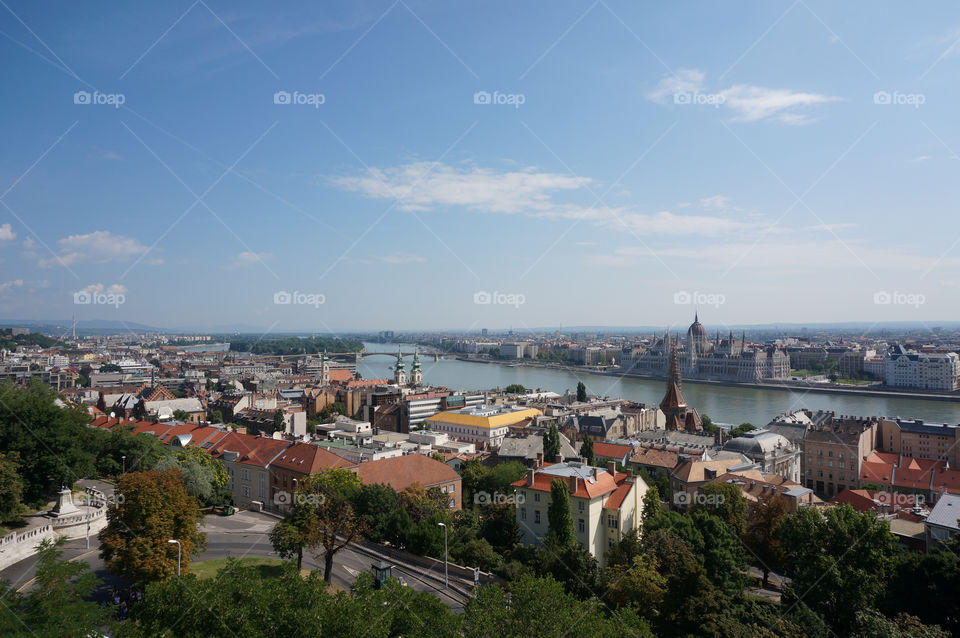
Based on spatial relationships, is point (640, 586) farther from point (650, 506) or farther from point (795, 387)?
point (795, 387)

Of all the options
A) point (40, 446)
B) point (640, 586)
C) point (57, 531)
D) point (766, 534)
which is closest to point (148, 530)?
point (57, 531)

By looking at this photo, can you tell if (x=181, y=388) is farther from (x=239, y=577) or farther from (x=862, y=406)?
(x=862, y=406)

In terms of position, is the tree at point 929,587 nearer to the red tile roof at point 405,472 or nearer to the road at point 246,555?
the road at point 246,555

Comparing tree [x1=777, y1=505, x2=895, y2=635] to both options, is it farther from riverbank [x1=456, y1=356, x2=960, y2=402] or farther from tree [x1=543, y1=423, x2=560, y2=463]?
riverbank [x1=456, y1=356, x2=960, y2=402]

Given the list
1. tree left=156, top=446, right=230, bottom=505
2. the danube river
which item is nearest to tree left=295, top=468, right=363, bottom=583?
tree left=156, top=446, right=230, bottom=505

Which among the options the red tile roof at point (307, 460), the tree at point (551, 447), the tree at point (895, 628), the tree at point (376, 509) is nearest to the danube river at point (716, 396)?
the tree at point (551, 447)

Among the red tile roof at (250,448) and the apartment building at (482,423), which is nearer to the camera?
the red tile roof at (250,448)
